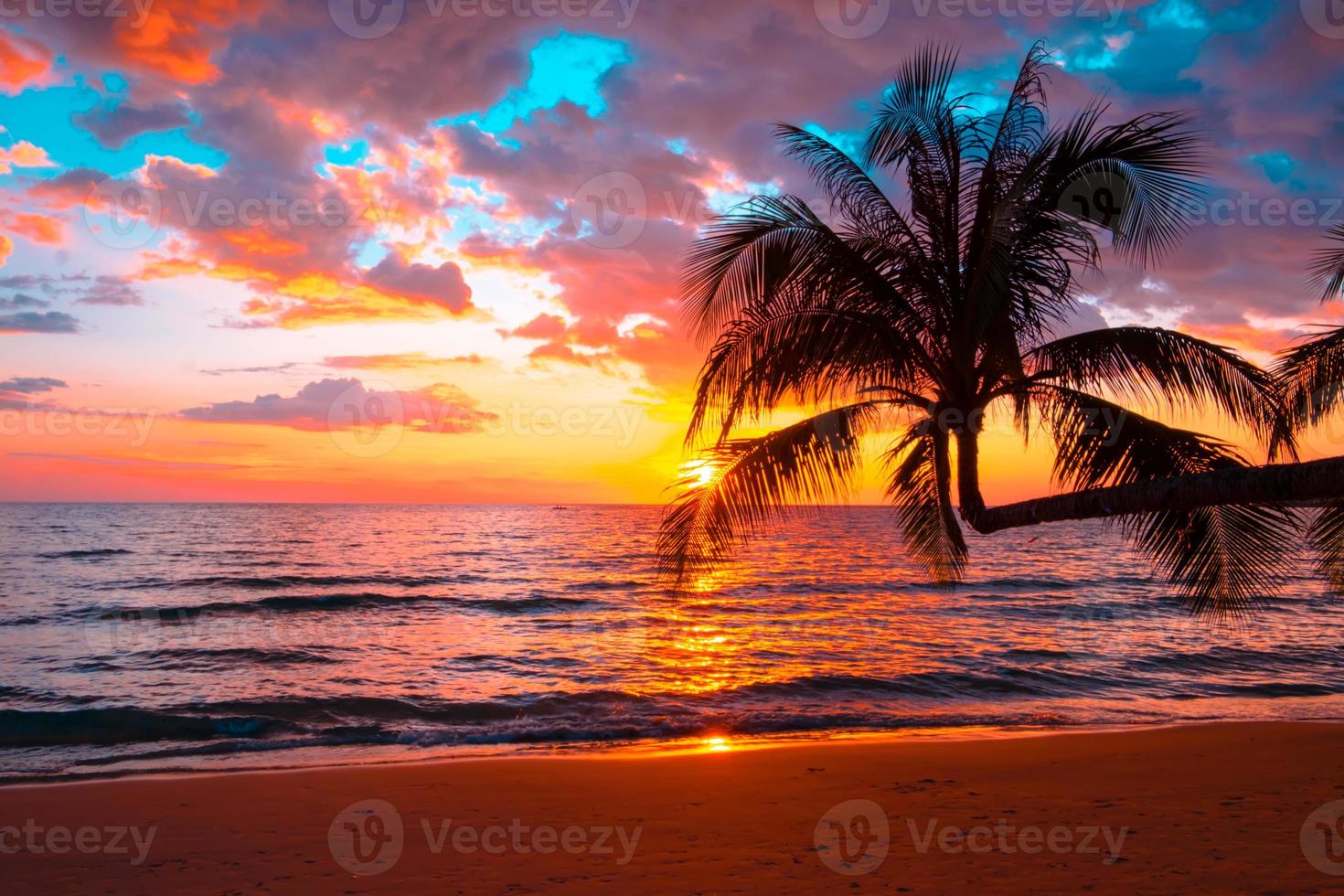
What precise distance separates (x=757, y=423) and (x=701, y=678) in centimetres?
922

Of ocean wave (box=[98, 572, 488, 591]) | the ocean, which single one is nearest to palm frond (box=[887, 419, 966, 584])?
the ocean

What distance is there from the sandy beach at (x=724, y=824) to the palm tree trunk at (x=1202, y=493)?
2.41m

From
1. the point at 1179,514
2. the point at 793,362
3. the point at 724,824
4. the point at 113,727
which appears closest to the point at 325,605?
the point at 113,727

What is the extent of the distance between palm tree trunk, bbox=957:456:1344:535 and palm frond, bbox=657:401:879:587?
1.37 metres

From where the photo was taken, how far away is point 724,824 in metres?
6.74

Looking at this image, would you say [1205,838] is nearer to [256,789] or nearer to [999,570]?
[256,789]

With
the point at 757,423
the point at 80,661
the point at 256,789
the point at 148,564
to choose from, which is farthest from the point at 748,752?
the point at 148,564

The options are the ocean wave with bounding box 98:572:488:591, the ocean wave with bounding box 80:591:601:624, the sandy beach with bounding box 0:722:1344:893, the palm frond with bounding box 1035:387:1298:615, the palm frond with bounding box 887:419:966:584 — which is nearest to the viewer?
the sandy beach with bounding box 0:722:1344:893

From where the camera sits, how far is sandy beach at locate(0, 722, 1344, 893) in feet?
17.5

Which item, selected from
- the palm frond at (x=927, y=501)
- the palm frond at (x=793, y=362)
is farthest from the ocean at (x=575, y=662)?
the palm frond at (x=927, y=501)

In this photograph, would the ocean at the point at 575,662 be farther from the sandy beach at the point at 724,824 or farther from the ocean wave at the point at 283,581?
the sandy beach at the point at 724,824

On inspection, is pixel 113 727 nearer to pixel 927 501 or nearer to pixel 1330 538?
pixel 927 501

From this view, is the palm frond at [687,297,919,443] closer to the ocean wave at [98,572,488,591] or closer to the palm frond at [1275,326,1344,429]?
the palm frond at [1275,326,1344,429]

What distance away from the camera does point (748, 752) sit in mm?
9969
